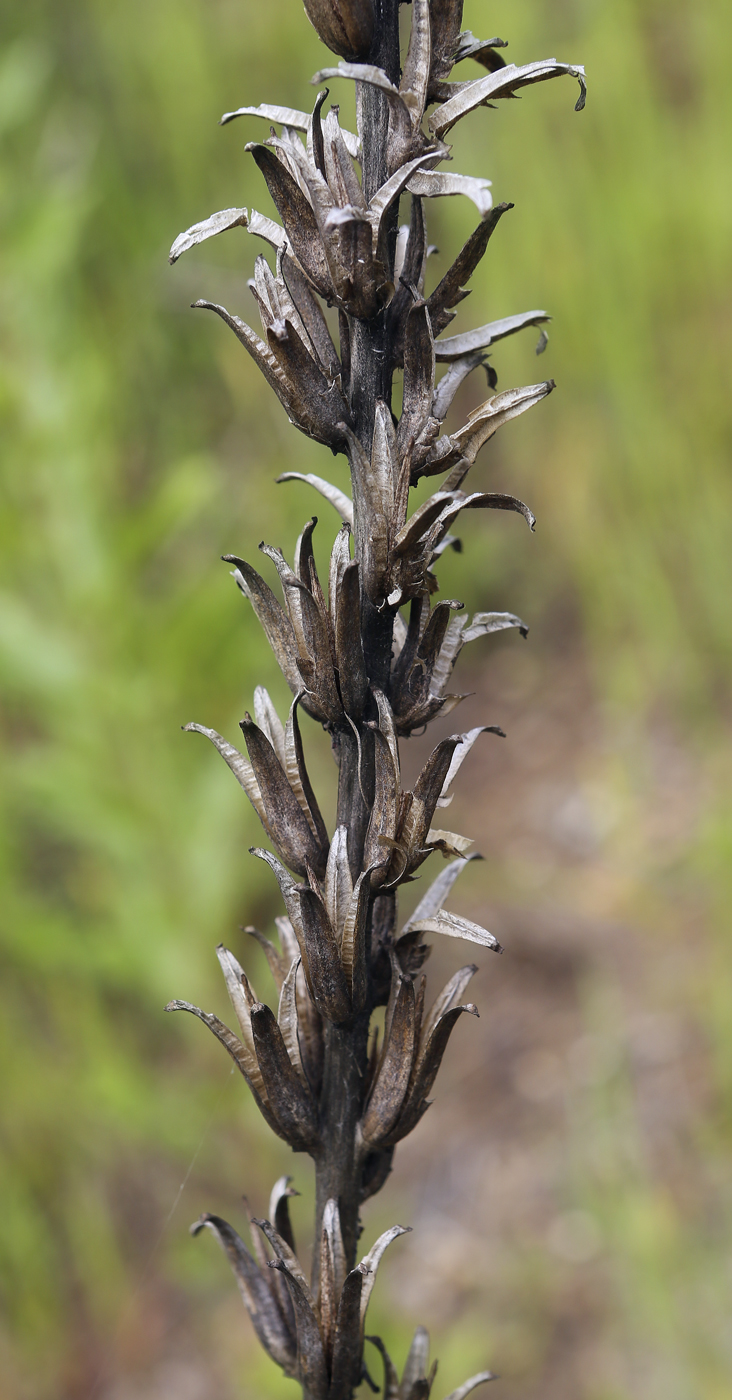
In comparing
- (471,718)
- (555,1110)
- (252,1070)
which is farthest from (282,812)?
(471,718)

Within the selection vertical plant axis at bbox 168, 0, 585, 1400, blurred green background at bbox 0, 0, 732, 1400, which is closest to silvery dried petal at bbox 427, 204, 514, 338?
vertical plant axis at bbox 168, 0, 585, 1400

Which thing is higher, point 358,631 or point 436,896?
point 358,631

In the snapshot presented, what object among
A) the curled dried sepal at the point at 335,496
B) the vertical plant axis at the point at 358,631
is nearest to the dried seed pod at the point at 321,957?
the vertical plant axis at the point at 358,631

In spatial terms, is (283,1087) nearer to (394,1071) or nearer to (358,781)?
(394,1071)

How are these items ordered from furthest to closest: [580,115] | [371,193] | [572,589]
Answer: [572,589], [580,115], [371,193]

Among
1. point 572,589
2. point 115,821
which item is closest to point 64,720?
point 115,821

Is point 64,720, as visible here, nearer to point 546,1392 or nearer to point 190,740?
point 190,740
